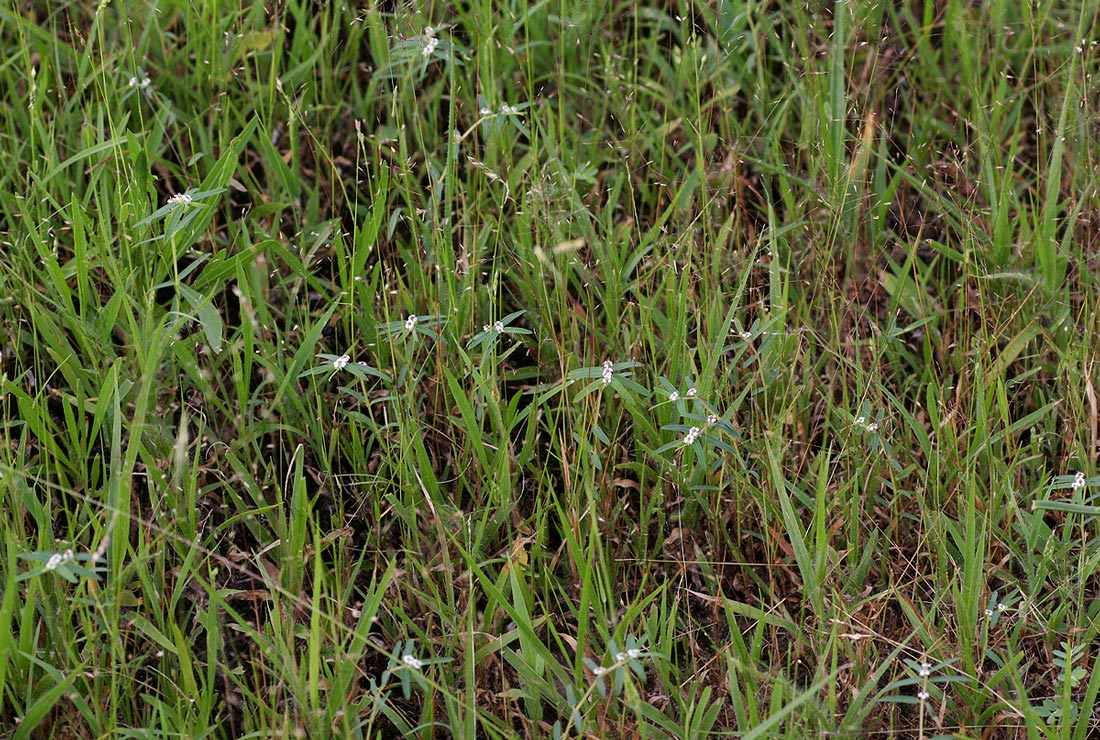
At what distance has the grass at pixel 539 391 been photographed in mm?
1822

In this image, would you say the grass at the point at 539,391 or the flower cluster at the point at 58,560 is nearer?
the flower cluster at the point at 58,560

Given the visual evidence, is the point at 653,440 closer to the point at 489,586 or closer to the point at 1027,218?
the point at 489,586

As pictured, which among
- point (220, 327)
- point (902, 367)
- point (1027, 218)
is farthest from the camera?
point (1027, 218)

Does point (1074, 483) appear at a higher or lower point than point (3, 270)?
lower

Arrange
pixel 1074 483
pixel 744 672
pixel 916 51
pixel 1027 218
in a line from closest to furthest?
pixel 744 672 → pixel 1074 483 → pixel 1027 218 → pixel 916 51

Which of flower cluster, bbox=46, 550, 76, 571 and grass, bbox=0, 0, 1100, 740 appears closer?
flower cluster, bbox=46, 550, 76, 571

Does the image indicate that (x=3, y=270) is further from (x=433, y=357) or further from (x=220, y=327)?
(x=433, y=357)

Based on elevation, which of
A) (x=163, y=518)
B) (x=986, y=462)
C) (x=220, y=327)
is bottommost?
(x=986, y=462)

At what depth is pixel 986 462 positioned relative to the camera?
7.12ft

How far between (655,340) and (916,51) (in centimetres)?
119

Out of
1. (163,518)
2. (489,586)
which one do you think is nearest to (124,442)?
(163,518)

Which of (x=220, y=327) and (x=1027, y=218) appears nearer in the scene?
(x=220, y=327)

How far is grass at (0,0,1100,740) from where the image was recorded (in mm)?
1822

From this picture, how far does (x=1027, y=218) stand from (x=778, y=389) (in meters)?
0.80
